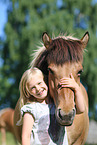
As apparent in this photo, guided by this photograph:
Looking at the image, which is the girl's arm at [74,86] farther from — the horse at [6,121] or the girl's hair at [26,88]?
the horse at [6,121]

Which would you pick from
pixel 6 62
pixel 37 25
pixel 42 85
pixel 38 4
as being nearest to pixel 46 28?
pixel 37 25

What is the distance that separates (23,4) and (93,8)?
4918 mm

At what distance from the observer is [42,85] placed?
2.41 metres

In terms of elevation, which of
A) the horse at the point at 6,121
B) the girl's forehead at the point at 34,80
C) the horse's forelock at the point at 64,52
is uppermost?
the horse's forelock at the point at 64,52

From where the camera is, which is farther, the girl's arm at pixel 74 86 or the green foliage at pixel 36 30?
the green foliage at pixel 36 30

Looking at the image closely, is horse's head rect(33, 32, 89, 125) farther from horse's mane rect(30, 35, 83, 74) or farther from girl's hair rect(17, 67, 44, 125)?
girl's hair rect(17, 67, 44, 125)

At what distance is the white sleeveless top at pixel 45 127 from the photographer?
2.22 m

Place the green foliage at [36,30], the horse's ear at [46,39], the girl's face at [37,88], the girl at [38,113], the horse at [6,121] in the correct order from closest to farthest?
the girl at [38,113]
the girl's face at [37,88]
the horse's ear at [46,39]
the horse at [6,121]
the green foliage at [36,30]

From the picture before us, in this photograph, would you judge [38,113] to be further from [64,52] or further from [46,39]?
[46,39]

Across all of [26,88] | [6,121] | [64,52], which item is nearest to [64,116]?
[26,88]

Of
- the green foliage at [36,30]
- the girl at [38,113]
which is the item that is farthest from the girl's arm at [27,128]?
the green foliage at [36,30]

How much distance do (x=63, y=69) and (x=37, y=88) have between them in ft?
1.02

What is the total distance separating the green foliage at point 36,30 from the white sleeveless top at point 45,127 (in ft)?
39.2

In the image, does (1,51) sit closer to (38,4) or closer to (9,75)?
(9,75)
